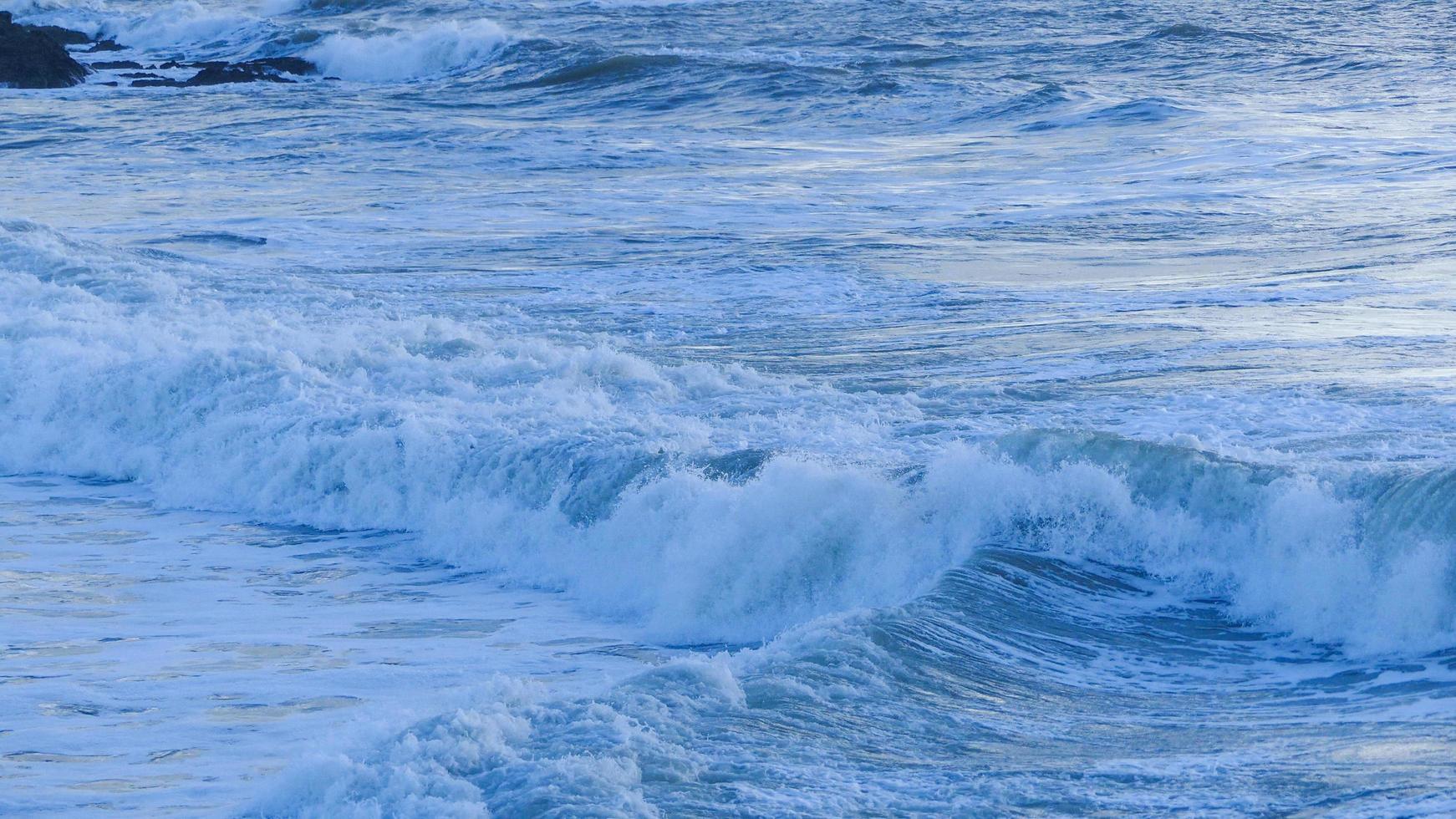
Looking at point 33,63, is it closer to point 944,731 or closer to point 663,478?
point 663,478

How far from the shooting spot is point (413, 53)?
33562 mm

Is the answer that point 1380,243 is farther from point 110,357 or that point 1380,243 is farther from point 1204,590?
point 110,357

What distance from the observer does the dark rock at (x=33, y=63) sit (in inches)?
1185

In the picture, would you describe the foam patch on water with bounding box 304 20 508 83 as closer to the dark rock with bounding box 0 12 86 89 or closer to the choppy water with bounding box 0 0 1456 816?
the dark rock with bounding box 0 12 86 89

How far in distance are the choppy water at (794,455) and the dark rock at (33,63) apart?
11.0 m

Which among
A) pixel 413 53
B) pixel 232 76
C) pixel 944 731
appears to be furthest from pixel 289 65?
pixel 944 731

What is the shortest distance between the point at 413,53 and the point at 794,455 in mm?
27775

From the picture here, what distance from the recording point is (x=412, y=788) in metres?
4.21

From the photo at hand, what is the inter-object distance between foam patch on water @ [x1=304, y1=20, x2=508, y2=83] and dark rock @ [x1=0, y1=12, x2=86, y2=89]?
493cm

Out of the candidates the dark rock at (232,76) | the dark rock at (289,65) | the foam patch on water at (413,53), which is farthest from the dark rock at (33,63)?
the foam patch on water at (413,53)

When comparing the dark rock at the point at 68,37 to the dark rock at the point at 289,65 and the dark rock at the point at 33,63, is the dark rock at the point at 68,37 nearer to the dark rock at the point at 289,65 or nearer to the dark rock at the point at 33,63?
the dark rock at the point at 33,63

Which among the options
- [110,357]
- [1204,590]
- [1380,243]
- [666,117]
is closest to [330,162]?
[666,117]

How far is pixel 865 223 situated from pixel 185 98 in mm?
17169

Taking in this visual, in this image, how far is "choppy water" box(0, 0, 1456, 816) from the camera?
4.71m
